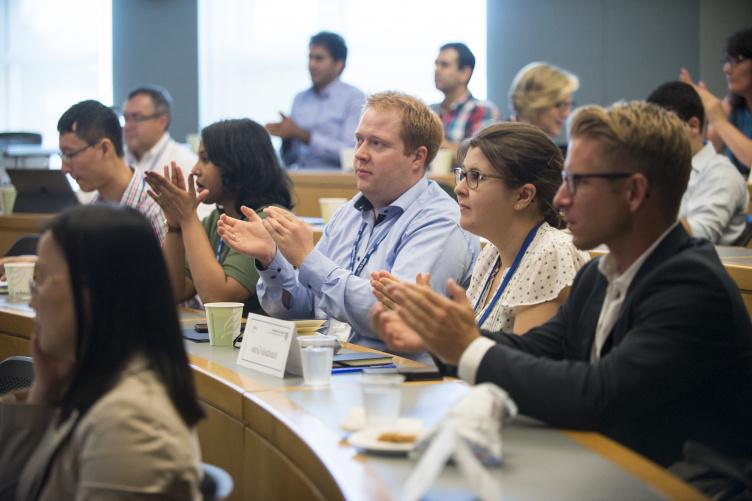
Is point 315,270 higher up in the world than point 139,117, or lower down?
lower down

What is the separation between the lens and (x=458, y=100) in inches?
224

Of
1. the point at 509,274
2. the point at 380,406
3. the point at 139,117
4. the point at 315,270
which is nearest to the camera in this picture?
the point at 380,406

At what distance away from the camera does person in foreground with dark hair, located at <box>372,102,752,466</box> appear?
1.46 m

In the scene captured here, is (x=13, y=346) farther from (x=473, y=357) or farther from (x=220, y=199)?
(x=473, y=357)

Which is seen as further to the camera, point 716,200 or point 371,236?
point 716,200

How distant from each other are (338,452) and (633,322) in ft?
1.72

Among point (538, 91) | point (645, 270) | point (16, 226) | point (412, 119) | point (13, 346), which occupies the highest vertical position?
point (538, 91)

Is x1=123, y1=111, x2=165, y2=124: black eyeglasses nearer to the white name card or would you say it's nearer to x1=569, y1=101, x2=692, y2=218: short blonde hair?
the white name card

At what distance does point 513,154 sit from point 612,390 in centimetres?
94

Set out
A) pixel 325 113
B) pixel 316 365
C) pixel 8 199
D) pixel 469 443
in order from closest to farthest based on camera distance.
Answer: pixel 469 443 → pixel 316 365 → pixel 8 199 → pixel 325 113

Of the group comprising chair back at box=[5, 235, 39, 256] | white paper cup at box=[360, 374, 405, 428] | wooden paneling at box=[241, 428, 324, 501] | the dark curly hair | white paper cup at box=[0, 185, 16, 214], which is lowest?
wooden paneling at box=[241, 428, 324, 501]

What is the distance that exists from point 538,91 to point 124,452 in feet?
13.7

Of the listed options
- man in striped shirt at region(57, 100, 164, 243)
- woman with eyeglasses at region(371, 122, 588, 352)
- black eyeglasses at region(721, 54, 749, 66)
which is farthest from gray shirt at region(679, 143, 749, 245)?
man in striped shirt at region(57, 100, 164, 243)

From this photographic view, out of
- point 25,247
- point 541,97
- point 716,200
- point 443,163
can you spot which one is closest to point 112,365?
point 25,247
